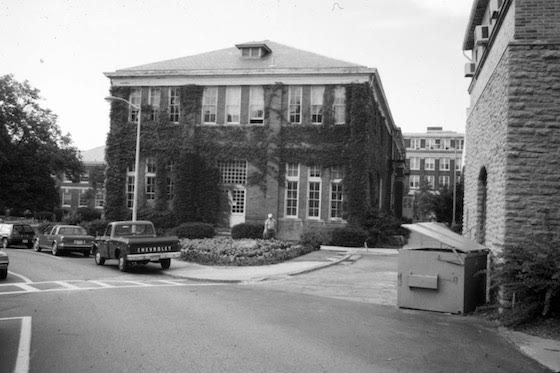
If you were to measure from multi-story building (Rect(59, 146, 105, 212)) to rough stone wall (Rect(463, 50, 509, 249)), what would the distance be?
61.0m

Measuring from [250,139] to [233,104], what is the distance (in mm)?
2664

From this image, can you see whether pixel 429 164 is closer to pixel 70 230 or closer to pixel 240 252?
pixel 70 230

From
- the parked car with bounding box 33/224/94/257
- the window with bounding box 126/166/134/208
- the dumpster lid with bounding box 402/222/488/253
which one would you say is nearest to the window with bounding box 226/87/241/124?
the window with bounding box 126/166/134/208

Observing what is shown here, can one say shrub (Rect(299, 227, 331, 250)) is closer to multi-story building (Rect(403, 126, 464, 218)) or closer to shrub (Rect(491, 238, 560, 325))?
shrub (Rect(491, 238, 560, 325))

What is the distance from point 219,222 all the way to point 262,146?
5500 mm

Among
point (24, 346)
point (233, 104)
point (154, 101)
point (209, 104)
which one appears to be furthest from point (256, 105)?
point (24, 346)

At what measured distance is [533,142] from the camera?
1054 cm

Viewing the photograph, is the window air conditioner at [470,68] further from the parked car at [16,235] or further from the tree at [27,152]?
the tree at [27,152]

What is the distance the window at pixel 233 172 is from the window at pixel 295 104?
420 centimetres

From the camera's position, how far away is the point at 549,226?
1020 cm

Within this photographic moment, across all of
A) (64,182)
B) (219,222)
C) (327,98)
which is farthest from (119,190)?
(64,182)

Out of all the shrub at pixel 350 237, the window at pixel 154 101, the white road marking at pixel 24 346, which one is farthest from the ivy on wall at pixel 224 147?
the white road marking at pixel 24 346

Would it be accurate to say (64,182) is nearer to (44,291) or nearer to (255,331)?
(44,291)

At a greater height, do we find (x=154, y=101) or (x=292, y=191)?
(x=154, y=101)
